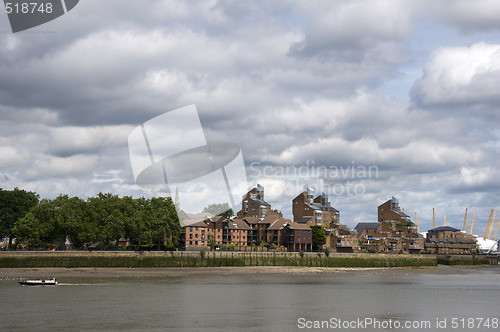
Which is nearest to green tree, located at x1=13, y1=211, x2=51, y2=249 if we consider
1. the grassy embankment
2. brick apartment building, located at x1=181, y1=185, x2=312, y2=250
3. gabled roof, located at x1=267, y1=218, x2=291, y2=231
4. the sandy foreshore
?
the grassy embankment

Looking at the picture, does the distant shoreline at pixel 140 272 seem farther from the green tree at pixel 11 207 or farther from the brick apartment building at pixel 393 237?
the brick apartment building at pixel 393 237

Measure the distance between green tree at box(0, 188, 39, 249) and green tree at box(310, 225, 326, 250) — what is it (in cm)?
7668

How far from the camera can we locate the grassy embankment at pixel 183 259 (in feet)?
317

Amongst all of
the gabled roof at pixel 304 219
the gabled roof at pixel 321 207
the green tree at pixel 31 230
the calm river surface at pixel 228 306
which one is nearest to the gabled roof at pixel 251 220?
the gabled roof at pixel 304 219

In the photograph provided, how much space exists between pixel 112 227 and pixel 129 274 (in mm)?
15857

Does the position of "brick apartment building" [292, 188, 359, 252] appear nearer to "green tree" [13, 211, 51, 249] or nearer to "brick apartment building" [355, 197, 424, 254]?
"brick apartment building" [355, 197, 424, 254]

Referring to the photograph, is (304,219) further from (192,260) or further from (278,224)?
(192,260)

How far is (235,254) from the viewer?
117 meters

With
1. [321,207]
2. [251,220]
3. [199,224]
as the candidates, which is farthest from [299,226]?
[321,207]

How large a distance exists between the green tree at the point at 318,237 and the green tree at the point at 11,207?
252ft

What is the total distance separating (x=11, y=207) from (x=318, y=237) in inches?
3230

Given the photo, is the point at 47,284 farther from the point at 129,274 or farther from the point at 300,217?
the point at 300,217

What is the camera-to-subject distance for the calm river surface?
44.3 metres

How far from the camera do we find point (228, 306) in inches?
2154
